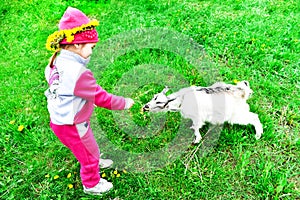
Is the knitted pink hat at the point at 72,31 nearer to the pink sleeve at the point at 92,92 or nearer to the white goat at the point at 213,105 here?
the pink sleeve at the point at 92,92

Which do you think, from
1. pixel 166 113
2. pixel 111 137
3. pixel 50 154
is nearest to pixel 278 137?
pixel 166 113

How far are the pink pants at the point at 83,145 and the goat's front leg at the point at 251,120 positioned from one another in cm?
137

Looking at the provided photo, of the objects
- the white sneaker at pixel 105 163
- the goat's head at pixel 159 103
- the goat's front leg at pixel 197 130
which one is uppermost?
the goat's head at pixel 159 103

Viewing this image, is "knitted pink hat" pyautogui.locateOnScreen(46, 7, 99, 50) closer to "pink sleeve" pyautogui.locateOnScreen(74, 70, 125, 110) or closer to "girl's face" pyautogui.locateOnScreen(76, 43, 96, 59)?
"girl's face" pyautogui.locateOnScreen(76, 43, 96, 59)

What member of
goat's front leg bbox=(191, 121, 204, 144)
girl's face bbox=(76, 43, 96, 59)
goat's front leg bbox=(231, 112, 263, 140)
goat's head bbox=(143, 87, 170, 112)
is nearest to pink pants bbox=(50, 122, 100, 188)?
girl's face bbox=(76, 43, 96, 59)

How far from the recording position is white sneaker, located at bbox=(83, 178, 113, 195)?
273 centimetres

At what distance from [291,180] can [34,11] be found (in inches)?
183

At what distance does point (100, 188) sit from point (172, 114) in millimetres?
1093

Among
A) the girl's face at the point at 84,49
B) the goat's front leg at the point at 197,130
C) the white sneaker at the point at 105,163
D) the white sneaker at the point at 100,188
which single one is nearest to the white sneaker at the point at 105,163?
the white sneaker at the point at 105,163

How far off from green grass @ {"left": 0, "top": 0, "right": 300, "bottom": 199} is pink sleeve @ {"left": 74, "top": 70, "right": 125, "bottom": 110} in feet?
2.59

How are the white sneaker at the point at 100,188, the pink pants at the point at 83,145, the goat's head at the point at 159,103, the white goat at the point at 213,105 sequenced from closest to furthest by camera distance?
1. the pink pants at the point at 83,145
2. the white sneaker at the point at 100,188
3. the white goat at the point at 213,105
4. the goat's head at the point at 159,103

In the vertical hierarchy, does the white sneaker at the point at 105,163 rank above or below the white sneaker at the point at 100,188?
above

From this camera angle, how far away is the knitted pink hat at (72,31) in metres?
2.12

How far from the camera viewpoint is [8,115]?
3564 millimetres
